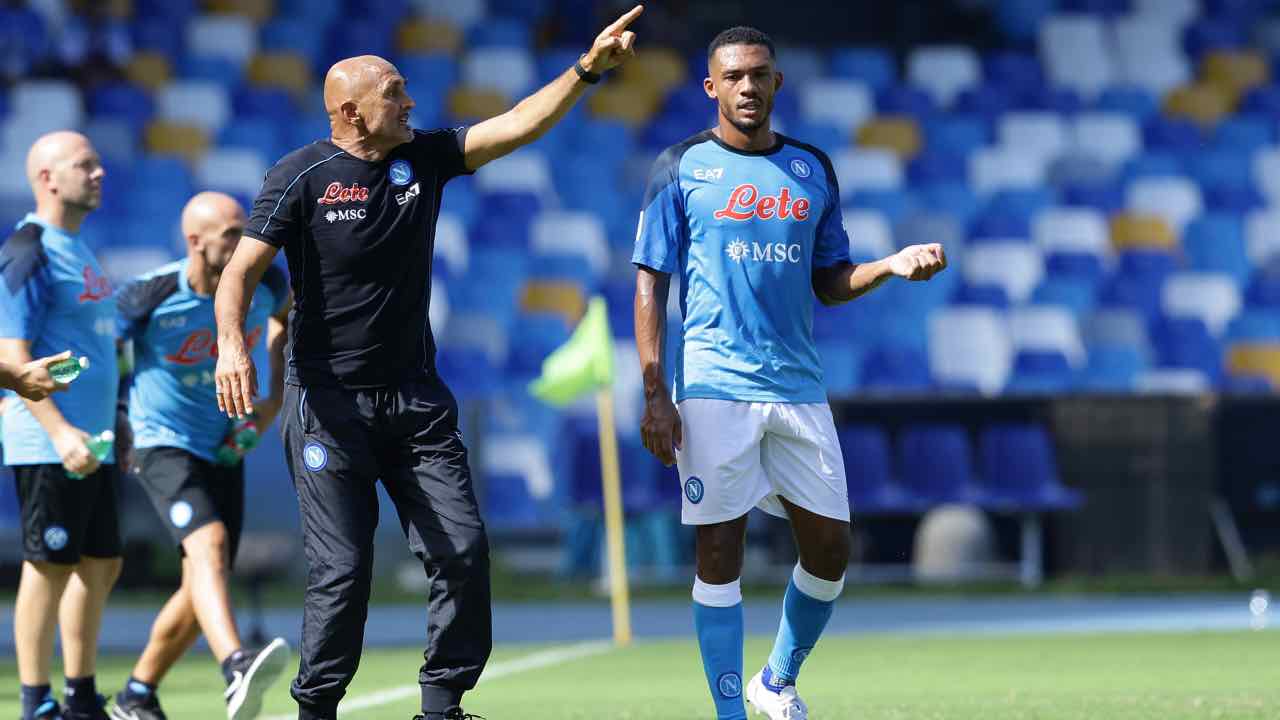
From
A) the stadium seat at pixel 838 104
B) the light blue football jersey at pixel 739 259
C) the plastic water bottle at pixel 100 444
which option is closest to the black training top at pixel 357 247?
the light blue football jersey at pixel 739 259

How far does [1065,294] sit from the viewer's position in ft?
63.4

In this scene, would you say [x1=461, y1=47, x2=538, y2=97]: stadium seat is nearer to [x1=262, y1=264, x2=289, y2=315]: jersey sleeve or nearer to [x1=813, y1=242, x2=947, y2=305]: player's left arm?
[x1=262, y1=264, x2=289, y2=315]: jersey sleeve

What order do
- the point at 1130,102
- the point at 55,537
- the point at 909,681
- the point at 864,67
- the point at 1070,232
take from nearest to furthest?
the point at 55,537 < the point at 909,681 < the point at 1070,232 < the point at 1130,102 < the point at 864,67

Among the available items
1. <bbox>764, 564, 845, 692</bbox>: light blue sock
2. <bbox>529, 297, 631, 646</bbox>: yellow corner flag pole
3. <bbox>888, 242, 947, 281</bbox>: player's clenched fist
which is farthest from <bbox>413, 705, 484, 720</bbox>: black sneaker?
<bbox>529, 297, 631, 646</bbox>: yellow corner flag pole

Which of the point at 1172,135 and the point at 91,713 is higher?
the point at 1172,135

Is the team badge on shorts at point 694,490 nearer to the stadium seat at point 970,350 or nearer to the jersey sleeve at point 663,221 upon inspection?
the jersey sleeve at point 663,221

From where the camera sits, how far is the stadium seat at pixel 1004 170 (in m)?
20.4

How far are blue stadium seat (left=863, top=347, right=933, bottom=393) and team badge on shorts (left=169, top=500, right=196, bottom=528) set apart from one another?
458 inches

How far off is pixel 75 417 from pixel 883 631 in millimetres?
7294

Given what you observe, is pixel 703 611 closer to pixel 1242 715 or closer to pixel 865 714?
pixel 865 714

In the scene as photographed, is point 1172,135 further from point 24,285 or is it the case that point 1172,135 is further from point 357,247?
point 357,247

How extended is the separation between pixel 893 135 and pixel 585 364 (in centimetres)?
881

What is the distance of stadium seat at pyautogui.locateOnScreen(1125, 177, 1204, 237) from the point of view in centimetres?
2050

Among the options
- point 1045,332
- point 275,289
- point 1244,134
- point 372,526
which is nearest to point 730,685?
point 372,526
